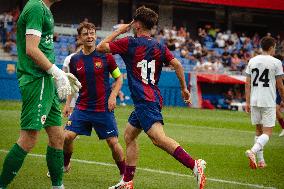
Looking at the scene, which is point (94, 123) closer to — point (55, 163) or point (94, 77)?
point (94, 77)

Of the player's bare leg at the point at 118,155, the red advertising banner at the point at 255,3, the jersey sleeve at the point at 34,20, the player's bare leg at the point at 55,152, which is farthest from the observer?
the red advertising banner at the point at 255,3

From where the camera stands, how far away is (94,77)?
31.2 feet

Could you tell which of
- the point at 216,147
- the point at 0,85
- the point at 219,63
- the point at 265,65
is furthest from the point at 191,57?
the point at 265,65

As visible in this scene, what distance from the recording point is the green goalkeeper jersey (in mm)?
6574

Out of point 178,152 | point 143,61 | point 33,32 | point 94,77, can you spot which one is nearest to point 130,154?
point 178,152

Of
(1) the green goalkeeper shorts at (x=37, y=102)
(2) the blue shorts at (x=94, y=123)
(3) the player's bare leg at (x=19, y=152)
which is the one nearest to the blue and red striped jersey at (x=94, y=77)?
(2) the blue shorts at (x=94, y=123)

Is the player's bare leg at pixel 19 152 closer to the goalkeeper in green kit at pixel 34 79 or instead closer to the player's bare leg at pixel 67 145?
the goalkeeper in green kit at pixel 34 79

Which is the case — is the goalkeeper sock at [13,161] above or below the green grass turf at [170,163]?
above

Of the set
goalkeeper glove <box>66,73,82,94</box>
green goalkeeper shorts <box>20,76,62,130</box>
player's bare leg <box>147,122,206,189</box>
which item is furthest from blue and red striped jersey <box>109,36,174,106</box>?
green goalkeeper shorts <box>20,76,62,130</box>

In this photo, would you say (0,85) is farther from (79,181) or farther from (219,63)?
(79,181)

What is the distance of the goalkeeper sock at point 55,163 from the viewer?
7.23 meters

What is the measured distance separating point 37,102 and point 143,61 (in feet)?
5.71

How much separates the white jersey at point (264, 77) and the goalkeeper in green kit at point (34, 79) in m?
5.14

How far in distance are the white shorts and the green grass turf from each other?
743 mm
